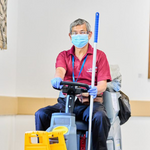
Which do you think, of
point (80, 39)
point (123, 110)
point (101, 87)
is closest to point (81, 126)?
point (101, 87)

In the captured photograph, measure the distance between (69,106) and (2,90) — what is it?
0.97 meters

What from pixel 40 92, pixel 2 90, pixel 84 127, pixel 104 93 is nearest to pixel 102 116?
pixel 84 127

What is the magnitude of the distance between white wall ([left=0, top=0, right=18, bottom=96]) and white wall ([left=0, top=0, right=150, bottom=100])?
6cm

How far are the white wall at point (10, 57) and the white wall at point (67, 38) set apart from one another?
2.2 inches

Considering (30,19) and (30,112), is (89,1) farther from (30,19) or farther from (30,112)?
(30,112)

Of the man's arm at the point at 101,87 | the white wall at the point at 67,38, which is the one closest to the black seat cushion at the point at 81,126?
the man's arm at the point at 101,87

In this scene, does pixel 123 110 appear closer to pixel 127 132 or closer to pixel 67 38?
pixel 127 132

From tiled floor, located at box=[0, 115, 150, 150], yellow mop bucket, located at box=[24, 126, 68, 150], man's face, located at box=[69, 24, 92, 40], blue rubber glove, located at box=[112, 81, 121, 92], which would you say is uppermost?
man's face, located at box=[69, 24, 92, 40]

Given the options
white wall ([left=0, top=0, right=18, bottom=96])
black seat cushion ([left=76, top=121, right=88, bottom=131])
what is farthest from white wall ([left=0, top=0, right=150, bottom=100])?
black seat cushion ([left=76, top=121, right=88, bottom=131])

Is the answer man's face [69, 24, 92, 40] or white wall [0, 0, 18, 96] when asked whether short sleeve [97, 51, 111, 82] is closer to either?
man's face [69, 24, 92, 40]

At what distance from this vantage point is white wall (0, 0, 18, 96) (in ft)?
10.0

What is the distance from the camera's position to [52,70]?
377 cm

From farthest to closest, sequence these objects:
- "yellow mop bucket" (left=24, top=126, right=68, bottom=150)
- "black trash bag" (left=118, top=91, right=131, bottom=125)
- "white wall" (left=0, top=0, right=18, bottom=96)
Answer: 1. "white wall" (left=0, top=0, right=18, bottom=96)
2. "black trash bag" (left=118, top=91, right=131, bottom=125)
3. "yellow mop bucket" (left=24, top=126, right=68, bottom=150)

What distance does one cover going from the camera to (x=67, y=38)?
12.4 ft
